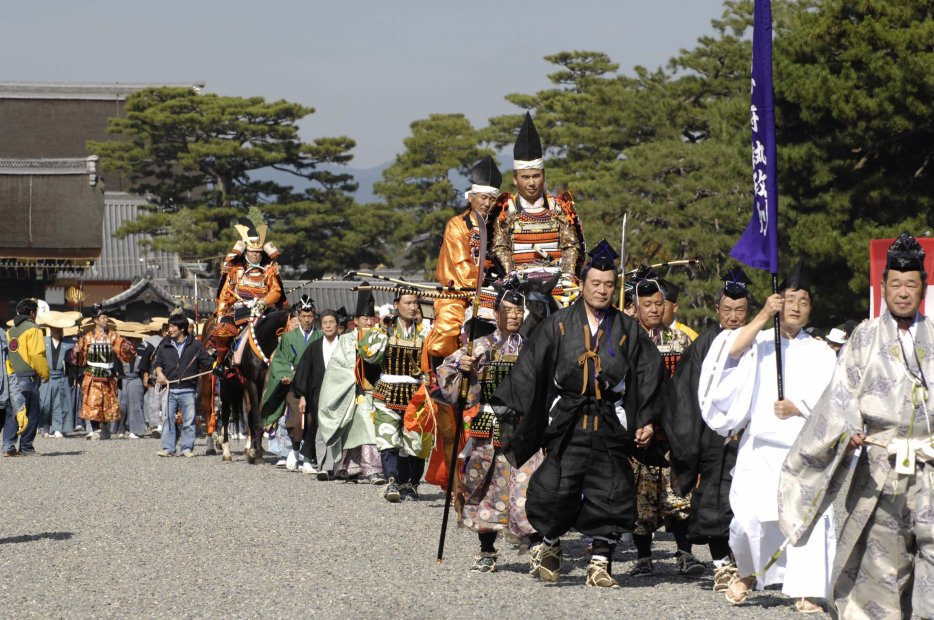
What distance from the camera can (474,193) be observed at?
10383 millimetres

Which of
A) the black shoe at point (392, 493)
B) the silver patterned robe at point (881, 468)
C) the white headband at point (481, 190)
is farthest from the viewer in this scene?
the black shoe at point (392, 493)

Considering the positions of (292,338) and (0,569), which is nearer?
(0,569)

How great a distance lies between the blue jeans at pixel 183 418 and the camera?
1797 centimetres

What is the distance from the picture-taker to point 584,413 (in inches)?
302

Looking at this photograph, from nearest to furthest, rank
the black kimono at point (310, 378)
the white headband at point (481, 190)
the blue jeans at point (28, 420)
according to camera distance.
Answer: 1. the white headband at point (481, 190)
2. the black kimono at point (310, 378)
3. the blue jeans at point (28, 420)

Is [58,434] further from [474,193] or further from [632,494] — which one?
[632,494]

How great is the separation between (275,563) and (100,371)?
13.4 m

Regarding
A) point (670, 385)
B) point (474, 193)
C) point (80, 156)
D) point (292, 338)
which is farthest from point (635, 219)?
point (80, 156)

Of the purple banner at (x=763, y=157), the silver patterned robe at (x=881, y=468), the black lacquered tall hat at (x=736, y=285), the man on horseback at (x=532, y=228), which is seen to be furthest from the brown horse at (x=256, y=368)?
the silver patterned robe at (x=881, y=468)

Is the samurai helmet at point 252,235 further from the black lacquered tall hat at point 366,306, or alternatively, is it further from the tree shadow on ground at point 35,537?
the tree shadow on ground at point 35,537

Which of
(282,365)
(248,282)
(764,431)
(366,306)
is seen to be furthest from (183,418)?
(764,431)

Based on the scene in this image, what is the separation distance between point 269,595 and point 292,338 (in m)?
8.28

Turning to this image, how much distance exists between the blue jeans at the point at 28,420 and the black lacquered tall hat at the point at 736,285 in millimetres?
12113

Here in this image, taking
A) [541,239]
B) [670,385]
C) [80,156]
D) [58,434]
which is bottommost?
[58,434]
